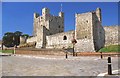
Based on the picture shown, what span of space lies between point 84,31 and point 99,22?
9.11ft

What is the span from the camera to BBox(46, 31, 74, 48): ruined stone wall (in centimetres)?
4578

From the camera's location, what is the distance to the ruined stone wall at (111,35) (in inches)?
1531

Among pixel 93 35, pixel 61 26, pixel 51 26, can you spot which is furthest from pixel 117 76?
pixel 61 26

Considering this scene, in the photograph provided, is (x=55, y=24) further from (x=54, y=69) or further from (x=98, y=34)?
(x=54, y=69)

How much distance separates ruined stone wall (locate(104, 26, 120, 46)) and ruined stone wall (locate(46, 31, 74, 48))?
7.51 m

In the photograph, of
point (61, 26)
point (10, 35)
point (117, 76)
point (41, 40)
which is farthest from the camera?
point (10, 35)

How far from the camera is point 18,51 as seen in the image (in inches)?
1542

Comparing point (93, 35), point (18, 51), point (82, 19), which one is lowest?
point (18, 51)

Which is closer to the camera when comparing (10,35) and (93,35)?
(93,35)

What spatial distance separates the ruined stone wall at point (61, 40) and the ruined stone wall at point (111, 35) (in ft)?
24.7

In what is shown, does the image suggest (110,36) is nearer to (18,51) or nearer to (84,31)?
(84,31)

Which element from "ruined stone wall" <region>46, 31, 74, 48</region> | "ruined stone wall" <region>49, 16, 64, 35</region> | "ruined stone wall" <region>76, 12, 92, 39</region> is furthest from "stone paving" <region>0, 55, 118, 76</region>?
"ruined stone wall" <region>49, 16, 64, 35</region>

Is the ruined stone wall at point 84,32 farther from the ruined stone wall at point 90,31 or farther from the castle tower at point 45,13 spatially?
the castle tower at point 45,13

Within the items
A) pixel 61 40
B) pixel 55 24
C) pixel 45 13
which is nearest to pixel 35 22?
pixel 45 13
